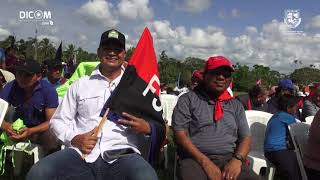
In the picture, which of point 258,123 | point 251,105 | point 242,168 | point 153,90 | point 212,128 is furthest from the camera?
point 251,105

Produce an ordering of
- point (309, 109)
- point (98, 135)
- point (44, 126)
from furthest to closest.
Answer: point (309, 109) < point (44, 126) < point (98, 135)

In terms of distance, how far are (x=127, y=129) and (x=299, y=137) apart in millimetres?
2097

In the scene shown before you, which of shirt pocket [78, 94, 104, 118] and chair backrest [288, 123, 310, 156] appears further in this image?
chair backrest [288, 123, 310, 156]

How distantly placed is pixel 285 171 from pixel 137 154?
214 centimetres

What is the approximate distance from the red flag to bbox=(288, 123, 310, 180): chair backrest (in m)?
1.78

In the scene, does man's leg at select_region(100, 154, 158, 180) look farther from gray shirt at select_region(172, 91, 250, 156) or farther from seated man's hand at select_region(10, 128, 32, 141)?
seated man's hand at select_region(10, 128, 32, 141)

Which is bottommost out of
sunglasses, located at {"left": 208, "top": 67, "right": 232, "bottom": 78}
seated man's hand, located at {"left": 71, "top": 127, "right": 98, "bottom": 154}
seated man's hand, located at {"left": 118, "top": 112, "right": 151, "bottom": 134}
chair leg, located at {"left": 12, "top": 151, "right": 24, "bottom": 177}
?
chair leg, located at {"left": 12, "top": 151, "right": 24, "bottom": 177}

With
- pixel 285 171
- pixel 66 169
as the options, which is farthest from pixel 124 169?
pixel 285 171

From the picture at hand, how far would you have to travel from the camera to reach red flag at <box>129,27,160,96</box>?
11.3ft

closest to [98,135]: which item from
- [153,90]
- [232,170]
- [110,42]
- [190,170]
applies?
[153,90]

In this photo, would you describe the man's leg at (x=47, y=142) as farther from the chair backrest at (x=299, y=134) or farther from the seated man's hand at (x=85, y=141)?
the chair backrest at (x=299, y=134)

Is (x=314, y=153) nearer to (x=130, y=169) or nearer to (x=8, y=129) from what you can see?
(x=130, y=169)

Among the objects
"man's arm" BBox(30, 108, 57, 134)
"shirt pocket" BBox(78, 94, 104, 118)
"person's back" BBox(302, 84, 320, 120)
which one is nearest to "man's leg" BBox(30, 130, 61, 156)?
"man's arm" BBox(30, 108, 57, 134)

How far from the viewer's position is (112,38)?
129 inches
